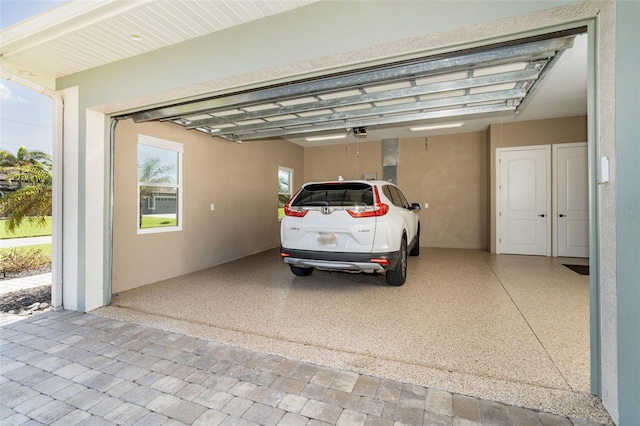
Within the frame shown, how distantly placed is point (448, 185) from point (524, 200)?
1814 mm

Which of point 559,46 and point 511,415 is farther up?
point 559,46

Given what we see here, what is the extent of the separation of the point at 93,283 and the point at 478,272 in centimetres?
603

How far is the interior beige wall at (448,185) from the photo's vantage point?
7.77 metres

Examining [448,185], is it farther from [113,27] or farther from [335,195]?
[113,27]

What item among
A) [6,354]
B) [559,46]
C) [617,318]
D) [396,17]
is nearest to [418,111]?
[559,46]

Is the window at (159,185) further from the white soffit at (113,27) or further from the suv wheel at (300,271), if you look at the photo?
the suv wheel at (300,271)

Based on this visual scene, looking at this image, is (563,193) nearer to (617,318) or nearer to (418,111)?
(418,111)

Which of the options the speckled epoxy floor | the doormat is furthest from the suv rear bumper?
the doormat

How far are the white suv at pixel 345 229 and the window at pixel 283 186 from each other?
4.22 m

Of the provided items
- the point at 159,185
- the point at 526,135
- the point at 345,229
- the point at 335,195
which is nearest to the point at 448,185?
the point at 526,135

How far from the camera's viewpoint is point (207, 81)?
9.17 ft

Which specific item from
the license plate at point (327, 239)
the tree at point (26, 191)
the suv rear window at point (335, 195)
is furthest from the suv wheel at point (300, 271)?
the tree at point (26, 191)

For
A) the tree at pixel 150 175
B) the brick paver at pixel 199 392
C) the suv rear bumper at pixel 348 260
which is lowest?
the brick paver at pixel 199 392

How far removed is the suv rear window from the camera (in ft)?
12.9
